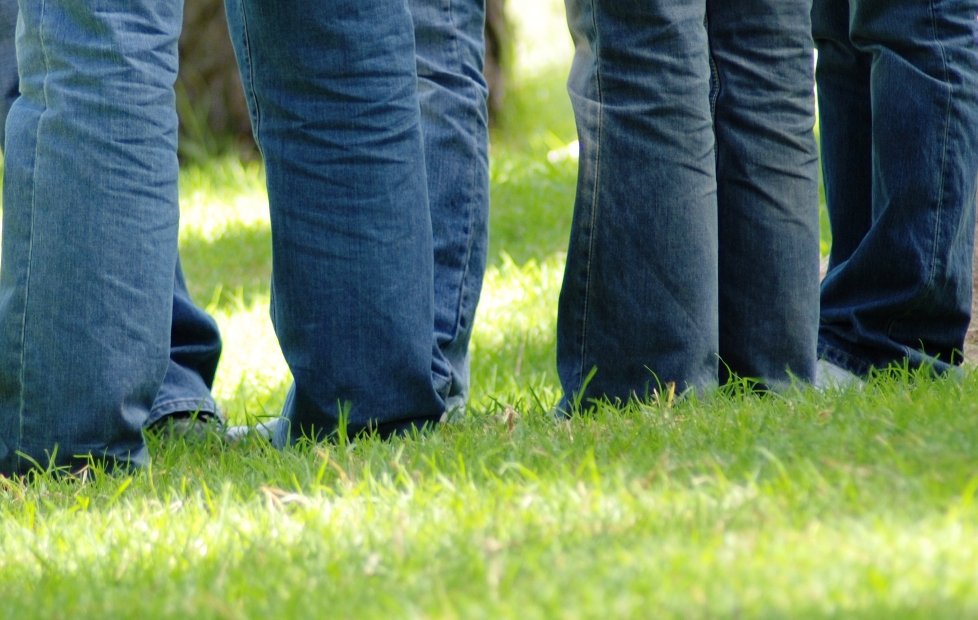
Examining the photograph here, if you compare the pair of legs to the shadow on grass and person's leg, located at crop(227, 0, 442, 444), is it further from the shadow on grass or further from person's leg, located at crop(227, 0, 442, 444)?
the shadow on grass

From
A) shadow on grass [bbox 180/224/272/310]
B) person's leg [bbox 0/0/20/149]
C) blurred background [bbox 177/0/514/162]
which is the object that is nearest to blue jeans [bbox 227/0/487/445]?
person's leg [bbox 0/0/20/149]

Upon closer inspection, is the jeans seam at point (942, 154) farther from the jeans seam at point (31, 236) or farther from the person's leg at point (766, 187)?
the jeans seam at point (31, 236)

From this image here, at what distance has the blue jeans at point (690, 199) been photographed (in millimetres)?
2512

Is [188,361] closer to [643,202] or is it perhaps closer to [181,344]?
[181,344]

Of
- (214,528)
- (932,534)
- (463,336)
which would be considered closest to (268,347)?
(463,336)

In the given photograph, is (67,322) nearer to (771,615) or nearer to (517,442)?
(517,442)

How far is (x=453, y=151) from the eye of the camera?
107 inches

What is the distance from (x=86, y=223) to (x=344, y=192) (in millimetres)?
435

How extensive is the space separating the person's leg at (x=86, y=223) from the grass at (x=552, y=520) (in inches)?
6.1

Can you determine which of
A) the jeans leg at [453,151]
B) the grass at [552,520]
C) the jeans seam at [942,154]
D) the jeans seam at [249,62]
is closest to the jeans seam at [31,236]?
the grass at [552,520]

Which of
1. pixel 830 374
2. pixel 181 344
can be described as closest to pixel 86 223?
pixel 181 344

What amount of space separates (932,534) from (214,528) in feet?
3.19

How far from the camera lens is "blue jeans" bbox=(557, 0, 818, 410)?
2.51m

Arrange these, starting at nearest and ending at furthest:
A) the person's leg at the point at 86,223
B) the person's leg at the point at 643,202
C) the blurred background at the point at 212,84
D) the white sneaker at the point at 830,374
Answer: the person's leg at the point at 86,223 → the person's leg at the point at 643,202 → the white sneaker at the point at 830,374 → the blurred background at the point at 212,84
